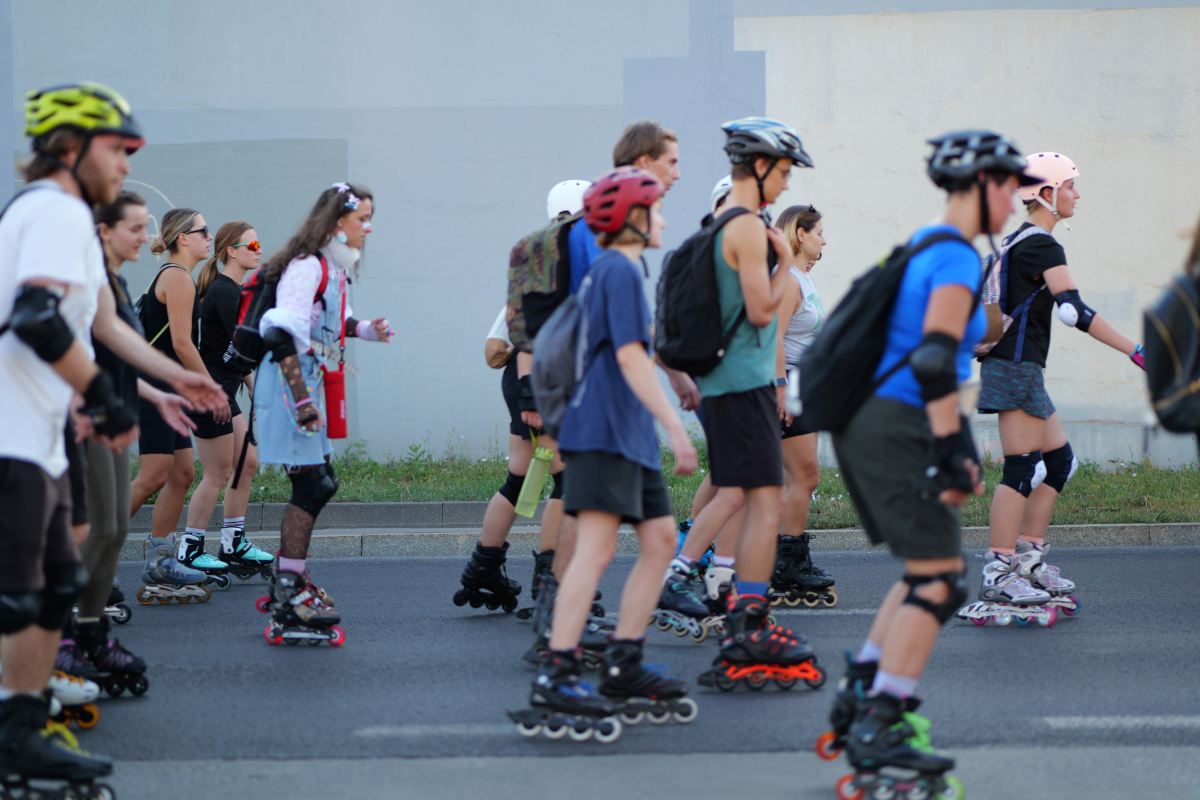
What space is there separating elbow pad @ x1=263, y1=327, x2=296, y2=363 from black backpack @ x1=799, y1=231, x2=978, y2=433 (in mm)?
2909

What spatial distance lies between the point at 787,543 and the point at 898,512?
3.28 meters

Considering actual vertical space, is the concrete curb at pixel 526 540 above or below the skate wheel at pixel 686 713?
below

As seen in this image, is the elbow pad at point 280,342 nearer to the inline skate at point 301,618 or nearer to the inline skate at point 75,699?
the inline skate at point 301,618

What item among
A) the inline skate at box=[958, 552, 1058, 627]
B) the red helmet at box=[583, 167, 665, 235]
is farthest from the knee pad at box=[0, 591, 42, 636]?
the inline skate at box=[958, 552, 1058, 627]

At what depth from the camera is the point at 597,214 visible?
4285mm

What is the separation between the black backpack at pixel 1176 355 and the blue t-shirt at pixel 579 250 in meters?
2.56

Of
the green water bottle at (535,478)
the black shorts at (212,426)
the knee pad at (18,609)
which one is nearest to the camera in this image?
the knee pad at (18,609)

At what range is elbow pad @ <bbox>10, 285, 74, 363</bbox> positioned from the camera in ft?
10.6

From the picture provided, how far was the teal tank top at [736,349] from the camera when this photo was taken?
16.2ft

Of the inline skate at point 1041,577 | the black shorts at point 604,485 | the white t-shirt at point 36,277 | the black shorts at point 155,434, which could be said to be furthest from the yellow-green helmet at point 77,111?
the inline skate at point 1041,577

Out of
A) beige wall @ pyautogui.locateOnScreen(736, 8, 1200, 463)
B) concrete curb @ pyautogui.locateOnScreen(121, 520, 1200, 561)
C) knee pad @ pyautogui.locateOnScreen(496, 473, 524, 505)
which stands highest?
beige wall @ pyautogui.locateOnScreen(736, 8, 1200, 463)

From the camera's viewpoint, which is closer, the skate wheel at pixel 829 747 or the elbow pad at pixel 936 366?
the elbow pad at pixel 936 366

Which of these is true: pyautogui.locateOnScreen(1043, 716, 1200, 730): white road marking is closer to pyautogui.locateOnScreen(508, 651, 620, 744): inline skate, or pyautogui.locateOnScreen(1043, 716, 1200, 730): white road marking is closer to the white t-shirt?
pyautogui.locateOnScreen(508, 651, 620, 744): inline skate

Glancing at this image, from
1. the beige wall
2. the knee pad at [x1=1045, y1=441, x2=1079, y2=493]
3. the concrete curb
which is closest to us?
the knee pad at [x1=1045, y1=441, x2=1079, y2=493]
